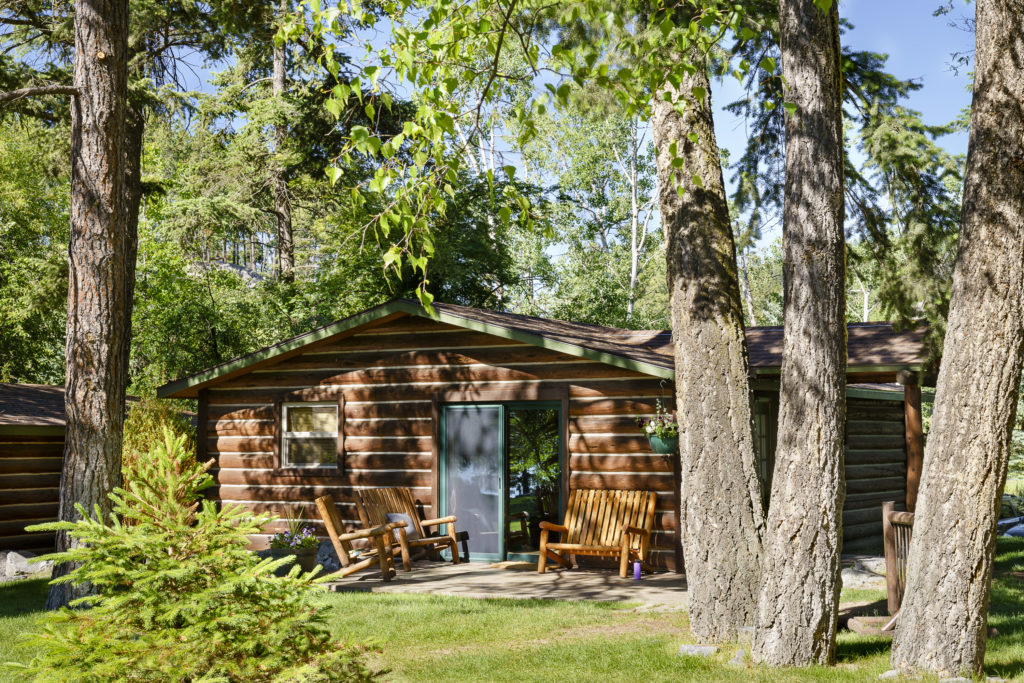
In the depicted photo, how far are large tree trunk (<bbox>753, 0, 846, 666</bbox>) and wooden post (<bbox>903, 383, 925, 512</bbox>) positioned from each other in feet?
12.0

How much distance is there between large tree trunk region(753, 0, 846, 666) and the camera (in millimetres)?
6262

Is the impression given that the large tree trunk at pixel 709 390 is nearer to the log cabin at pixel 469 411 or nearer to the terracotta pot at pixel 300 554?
the log cabin at pixel 469 411

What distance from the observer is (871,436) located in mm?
14617

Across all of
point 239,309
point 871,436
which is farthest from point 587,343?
Result: point 239,309

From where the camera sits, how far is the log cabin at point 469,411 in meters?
11.4

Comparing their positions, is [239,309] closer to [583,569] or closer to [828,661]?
[583,569]

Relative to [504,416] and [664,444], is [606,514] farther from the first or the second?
[504,416]

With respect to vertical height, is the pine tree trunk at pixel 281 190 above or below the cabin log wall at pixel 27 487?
above

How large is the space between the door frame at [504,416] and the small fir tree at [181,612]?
8.16 metres

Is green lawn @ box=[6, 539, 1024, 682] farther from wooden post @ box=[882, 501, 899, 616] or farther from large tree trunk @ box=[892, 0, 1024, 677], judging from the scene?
large tree trunk @ box=[892, 0, 1024, 677]

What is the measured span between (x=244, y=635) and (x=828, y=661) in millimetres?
4344

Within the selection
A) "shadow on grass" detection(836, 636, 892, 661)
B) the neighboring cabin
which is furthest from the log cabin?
"shadow on grass" detection(836, 636, 892, 661)

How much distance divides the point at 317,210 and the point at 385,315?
39.1 feet

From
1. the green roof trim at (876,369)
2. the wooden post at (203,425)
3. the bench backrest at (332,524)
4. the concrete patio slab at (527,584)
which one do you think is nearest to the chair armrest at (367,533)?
the bench backrest at (332,524)
